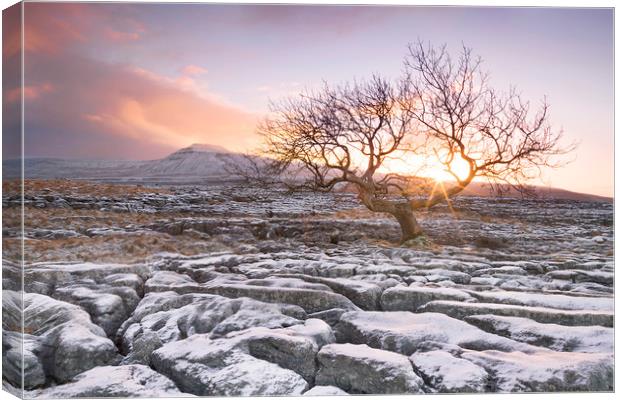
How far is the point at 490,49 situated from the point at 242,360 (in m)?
3.28

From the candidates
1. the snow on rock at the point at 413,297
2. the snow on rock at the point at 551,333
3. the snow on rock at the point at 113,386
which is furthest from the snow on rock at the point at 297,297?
the snow on rock at the point at 551,333

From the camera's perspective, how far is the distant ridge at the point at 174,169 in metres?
5.26

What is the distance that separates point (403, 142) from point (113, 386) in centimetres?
313

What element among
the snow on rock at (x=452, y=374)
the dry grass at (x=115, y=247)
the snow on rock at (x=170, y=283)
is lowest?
the snow on rock at (x=452, y=374)

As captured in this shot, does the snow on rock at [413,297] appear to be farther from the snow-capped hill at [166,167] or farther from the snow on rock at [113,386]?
the snow on rock at [113,386]

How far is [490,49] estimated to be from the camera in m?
5.43

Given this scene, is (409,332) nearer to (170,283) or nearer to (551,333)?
(551,333)

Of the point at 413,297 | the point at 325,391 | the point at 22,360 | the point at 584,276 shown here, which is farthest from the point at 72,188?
the point at 584,276

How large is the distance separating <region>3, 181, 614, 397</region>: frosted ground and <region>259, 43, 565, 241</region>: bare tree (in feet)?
0.65

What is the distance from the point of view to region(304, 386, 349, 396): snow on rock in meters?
4.74

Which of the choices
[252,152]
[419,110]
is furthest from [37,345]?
[419,110]

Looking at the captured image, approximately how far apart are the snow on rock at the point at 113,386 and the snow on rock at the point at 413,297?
5.99 ft

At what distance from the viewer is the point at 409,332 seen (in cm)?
501

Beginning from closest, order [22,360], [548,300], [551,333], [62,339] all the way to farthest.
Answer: [22,360] → [62,339] → [551,333] → [548,300]
